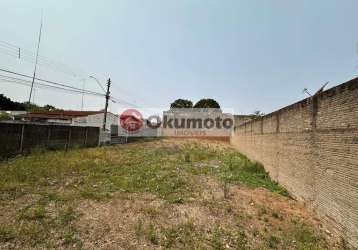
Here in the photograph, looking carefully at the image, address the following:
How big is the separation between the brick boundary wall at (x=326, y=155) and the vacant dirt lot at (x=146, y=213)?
1.20 feet

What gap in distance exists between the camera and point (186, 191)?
6.43 metres

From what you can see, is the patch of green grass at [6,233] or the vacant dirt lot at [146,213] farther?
the vacant dirt lot at [146,213]

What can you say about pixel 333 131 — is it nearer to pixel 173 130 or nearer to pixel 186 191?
pixel 186 191

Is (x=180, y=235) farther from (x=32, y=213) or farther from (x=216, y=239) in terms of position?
(x=32, y=213)

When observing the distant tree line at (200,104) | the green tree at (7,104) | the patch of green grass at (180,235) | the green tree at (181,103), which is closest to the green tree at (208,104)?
the distant tree line at (200,104)

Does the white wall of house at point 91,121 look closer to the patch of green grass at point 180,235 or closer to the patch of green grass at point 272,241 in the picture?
the patch of green grass at point 180,235

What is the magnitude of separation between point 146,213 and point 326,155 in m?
3.78

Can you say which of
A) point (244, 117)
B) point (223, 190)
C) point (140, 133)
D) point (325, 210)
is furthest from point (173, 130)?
point (325, 210)

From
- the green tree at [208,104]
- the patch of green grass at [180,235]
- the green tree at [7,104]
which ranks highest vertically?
the green tree at [208,104]

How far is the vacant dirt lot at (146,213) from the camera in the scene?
3.65 metres

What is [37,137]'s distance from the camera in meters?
12.1

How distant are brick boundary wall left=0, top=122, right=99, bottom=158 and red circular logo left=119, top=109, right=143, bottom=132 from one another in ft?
39.5

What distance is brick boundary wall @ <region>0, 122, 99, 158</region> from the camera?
33.1 ft

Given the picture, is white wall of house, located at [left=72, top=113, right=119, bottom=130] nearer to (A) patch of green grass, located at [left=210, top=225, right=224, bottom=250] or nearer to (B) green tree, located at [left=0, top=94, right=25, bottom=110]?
(B) green tree, located at [left=0, top=94, right=25, bottom=110]
